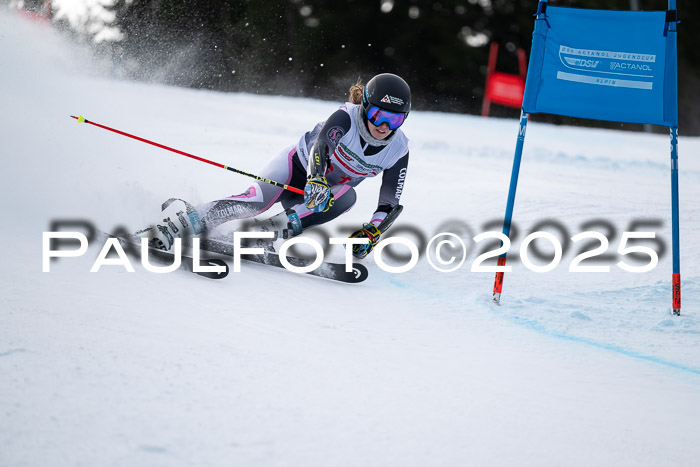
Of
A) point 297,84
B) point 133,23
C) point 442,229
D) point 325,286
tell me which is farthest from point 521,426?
point 297,84

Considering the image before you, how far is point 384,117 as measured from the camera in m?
4.14

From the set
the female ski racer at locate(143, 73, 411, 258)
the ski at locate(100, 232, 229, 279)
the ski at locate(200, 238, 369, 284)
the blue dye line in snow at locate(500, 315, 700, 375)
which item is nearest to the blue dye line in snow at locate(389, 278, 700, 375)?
the blue dye line in snow at locate(500, 315, 700, 375)

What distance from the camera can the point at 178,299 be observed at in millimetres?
3273

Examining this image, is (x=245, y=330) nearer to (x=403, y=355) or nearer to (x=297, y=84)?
(x=403, y=355)

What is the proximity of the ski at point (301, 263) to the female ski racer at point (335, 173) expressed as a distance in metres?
0.14

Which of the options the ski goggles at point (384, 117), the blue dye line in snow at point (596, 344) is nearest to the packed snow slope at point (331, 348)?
the blue dye line in snow at point (596, 344)

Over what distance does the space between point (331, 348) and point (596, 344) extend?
4.41 ft

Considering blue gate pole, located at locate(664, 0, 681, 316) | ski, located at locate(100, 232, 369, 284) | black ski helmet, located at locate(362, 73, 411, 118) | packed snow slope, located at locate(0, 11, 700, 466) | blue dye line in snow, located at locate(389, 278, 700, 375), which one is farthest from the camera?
black ski helmet, located at locate(362, 73, 411, 118)

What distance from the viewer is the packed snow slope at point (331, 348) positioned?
2084mm

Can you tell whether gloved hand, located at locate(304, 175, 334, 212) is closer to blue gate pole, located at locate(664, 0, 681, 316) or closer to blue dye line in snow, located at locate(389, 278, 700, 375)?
blue dye line in snow, located at locate(389, 278, 700, 375)

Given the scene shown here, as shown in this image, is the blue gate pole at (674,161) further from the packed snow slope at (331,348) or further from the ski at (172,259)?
the ski at (172,259)

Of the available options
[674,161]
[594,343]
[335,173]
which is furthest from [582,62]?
[335,173]

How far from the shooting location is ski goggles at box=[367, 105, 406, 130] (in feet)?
13.5

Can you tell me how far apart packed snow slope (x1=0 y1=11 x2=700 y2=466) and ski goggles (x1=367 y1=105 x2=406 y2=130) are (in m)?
0.98
